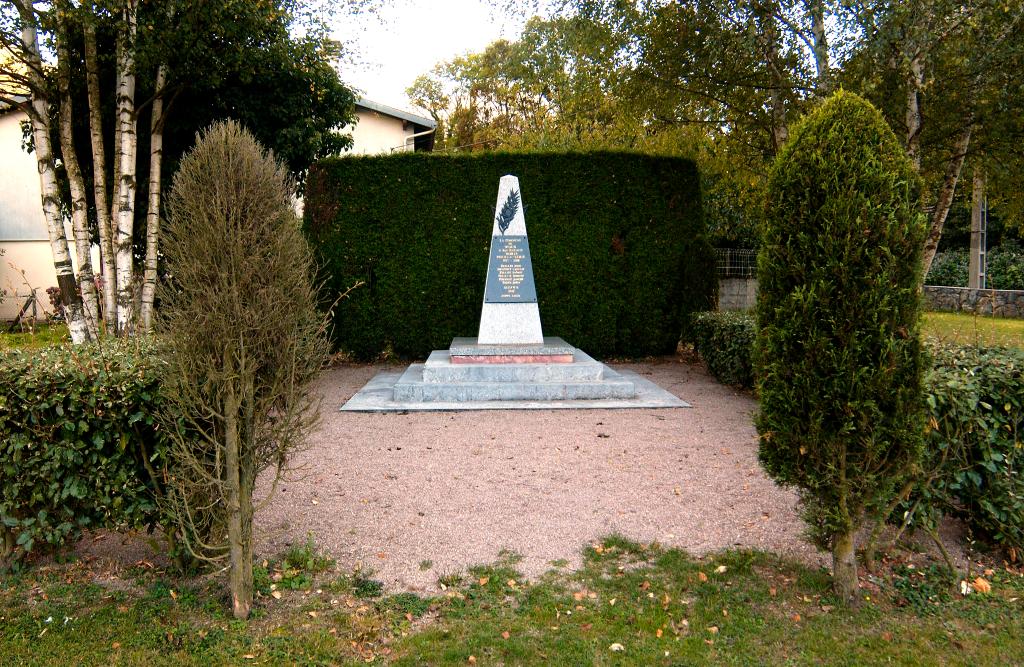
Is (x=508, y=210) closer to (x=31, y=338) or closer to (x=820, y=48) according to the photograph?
(x=820, y=48)

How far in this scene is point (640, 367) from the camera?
12.2m

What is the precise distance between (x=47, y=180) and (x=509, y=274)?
648 cm

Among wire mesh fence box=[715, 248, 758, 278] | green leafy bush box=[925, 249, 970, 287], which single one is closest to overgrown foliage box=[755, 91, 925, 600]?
wire mesh fence box=[715, 248, 758, 278]

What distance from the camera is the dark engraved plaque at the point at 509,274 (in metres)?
10.6

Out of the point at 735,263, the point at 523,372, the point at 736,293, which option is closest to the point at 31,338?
the point at 523,372

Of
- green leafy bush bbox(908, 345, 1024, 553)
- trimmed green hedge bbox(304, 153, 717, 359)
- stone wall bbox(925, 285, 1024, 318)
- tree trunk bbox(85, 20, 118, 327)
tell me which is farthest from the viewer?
stone wall bbox(925, 285, 1024, 318)

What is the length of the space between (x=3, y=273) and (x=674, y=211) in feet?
65.0

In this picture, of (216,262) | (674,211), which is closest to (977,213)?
(674,211)

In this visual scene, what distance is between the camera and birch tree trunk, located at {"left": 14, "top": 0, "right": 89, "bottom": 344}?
29.8 ft

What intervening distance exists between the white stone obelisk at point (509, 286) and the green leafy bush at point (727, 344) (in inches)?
108

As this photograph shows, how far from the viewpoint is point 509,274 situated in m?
10.7

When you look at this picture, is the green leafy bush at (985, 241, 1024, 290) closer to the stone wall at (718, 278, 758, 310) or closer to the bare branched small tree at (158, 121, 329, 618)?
the stone wall at (718, 278, 758, 310)

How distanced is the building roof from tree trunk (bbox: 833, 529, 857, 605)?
17351 millimetres

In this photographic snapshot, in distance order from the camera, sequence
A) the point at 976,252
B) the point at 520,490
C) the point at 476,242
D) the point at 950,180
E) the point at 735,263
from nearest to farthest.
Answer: the point at 520,490 < the point at 950,180 < the point at 476,242 < the point at 735,263 < the point at 976,252
